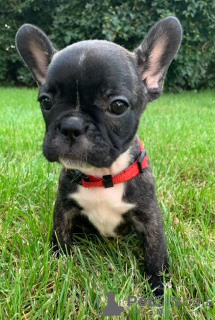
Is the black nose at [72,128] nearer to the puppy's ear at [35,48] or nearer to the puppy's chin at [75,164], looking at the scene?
the puppy's chin at [75,164]

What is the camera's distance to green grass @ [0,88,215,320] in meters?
1.53

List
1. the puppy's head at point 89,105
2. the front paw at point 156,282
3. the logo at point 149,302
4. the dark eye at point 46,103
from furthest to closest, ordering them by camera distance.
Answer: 1. the front paw at point 156,282
2. the dark eye at point 46,103
3. the puppy's head at point 89,105
4. the logo at point 149,302

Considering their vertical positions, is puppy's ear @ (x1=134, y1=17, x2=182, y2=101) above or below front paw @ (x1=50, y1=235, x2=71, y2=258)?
above

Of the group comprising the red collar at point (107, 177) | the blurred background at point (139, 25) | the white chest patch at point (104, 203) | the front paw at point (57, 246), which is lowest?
the blurred background at point (139, 25)

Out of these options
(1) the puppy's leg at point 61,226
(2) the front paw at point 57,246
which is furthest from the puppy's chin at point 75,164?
(2) the front paw at point 57,246

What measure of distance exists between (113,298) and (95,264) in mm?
467

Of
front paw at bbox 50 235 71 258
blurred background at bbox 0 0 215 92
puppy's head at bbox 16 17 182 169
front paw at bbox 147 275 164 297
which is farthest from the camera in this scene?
blurred background at bbox 0 0 215 92

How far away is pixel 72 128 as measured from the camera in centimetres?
155

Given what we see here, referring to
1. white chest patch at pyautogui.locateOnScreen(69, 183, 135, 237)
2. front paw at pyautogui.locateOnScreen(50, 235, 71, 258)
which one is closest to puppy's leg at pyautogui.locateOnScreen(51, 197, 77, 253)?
front paw at pyautogui.locateOnScreen(50, 235, 71, 258)

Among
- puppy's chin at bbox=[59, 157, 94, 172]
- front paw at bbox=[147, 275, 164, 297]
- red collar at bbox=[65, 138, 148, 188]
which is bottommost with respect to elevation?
front paw at bbox=[147, 275, 164, 297]

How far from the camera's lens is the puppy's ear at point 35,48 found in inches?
84.7

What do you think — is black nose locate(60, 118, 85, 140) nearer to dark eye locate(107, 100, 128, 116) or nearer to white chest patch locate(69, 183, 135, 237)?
dark eye locate(107, 100, 128, 116)

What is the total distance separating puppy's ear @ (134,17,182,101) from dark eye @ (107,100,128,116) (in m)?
0.50

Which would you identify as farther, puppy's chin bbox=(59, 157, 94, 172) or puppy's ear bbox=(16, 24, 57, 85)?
puppy's ear bbox=(16, 24, 57, 85)
